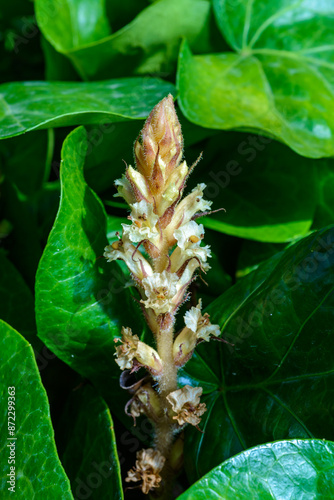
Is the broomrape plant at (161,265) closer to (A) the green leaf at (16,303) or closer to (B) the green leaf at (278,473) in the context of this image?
(B) the green leaf at (278,473)

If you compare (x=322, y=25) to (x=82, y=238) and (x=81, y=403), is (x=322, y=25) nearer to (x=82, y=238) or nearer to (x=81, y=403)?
(x=82, y=238)

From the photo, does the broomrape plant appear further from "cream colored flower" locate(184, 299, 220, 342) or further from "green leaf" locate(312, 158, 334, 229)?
"green leaf" locate(312, 158, 334, 229)

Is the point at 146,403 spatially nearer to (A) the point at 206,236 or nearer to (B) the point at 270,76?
(A) the point at 206,236

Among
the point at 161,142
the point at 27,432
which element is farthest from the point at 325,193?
the point at 27,432

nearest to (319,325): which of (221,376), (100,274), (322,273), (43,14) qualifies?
(322,273)

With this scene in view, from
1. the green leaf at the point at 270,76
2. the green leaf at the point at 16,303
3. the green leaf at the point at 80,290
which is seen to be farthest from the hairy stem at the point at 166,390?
the green leaf at the point at 270,76

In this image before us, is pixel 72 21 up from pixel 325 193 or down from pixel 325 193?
up
